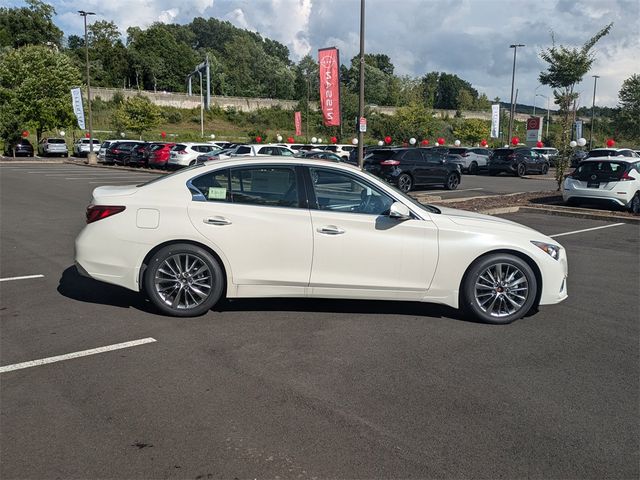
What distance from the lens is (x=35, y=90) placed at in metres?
52.6

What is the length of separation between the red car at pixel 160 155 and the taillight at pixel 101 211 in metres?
26.9

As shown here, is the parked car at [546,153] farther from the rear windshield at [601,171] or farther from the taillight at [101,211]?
the taillight at [101,211]

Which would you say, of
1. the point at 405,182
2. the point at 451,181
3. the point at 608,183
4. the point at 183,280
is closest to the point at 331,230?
the point at 183,280

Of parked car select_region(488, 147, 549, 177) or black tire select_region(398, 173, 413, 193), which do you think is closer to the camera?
black tire select_region(398, 173, 413, 193)

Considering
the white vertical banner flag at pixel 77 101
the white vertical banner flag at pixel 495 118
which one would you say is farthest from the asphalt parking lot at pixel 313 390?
the white vertical banner flag at pixel 495 118

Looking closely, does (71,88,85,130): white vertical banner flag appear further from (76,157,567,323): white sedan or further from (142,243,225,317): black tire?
(142,243,225,317): black tire

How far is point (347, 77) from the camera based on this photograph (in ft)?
384

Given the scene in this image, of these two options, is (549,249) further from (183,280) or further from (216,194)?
(183,280)

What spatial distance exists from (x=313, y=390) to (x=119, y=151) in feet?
117

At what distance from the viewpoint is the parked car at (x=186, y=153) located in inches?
1214

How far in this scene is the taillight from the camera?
568 centimetres

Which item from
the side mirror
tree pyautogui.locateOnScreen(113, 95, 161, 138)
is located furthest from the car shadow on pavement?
tree pyautogui.locateOnScreen(113, 95, 161, 138)

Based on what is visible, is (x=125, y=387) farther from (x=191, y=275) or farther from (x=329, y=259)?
(x=329, y=259)

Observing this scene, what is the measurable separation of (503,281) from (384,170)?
15383 millimetres
